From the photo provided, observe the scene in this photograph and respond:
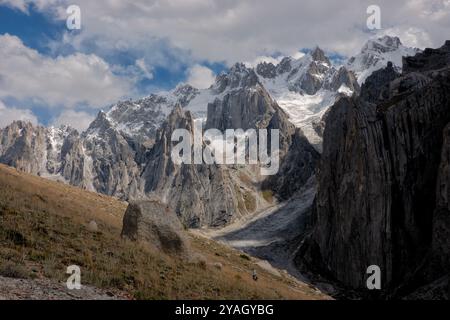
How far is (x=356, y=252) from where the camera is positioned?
326ft

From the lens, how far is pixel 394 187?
92.1m

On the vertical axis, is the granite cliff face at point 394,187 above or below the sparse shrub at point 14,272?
above

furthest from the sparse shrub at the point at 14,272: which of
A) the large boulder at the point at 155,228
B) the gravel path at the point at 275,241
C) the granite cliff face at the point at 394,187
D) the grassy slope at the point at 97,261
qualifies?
the gravel path at the point at 275,241

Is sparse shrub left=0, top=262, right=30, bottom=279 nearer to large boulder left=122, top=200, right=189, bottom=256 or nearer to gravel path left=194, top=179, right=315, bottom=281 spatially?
large boulder left=122, top=200, right=189, bottom=256

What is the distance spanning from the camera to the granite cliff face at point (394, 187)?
83.0m

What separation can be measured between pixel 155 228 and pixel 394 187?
6805cm

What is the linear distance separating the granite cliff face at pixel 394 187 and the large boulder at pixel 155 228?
146 ft

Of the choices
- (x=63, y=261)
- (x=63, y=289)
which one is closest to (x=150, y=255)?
(x=63, y=261)

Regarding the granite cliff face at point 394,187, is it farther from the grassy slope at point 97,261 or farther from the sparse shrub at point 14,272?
the sparse shrub at point 14,272

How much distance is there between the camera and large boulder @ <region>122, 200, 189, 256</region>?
32.2 meters

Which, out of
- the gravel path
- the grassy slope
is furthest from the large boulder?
the gravel path

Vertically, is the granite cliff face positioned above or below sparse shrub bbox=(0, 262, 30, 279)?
above

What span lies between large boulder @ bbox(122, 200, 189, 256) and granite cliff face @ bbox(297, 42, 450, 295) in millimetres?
44402
